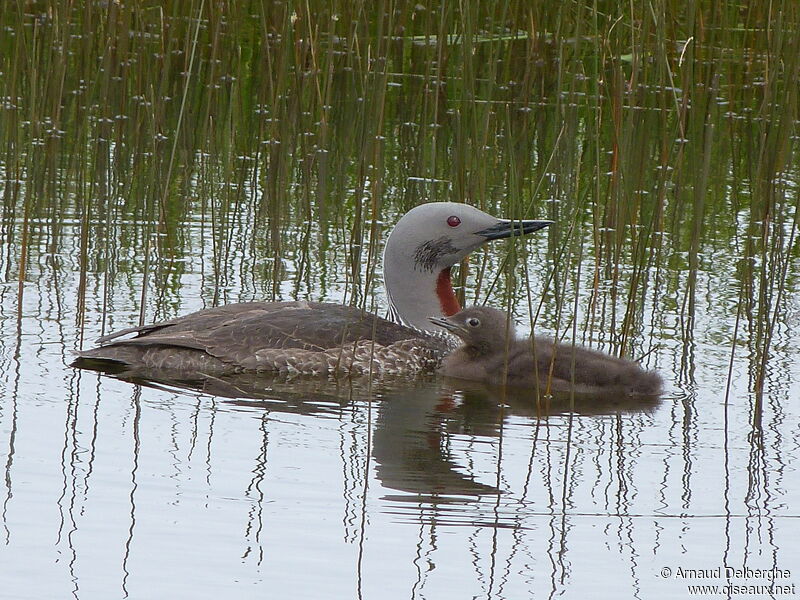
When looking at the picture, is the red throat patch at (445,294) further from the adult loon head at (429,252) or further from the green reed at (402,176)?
the green reed at (402,176)

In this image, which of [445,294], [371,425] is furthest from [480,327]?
[371,425]

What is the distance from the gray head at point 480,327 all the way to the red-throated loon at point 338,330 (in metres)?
0.16

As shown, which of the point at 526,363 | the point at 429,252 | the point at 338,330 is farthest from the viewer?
the point at 429,252

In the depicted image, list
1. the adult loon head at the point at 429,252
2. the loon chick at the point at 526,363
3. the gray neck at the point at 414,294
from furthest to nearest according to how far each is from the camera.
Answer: the gray neck at the point at 414,294 → the adult loon head at the point at 429,252 → the loon chick at the point at 526,363

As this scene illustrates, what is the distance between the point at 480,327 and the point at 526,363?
30 cm

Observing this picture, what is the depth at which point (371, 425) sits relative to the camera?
513 cm

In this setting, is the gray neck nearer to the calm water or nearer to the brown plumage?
the calm water

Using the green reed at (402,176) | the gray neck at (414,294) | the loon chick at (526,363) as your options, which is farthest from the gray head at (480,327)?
the gray neck at (414,294)

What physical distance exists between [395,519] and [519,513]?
0.35m

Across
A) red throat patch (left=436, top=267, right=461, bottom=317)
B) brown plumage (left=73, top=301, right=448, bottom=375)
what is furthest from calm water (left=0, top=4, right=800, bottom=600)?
red throat patch (left=436, top=267, right=461, bottom=317)

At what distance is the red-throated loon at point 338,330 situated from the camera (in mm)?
5699

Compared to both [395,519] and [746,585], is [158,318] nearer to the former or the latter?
[395,519]

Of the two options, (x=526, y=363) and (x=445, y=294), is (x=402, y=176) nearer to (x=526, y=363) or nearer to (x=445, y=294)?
(x=445, y=294)

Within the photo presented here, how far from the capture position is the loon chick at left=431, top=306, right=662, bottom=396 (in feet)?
18.1
